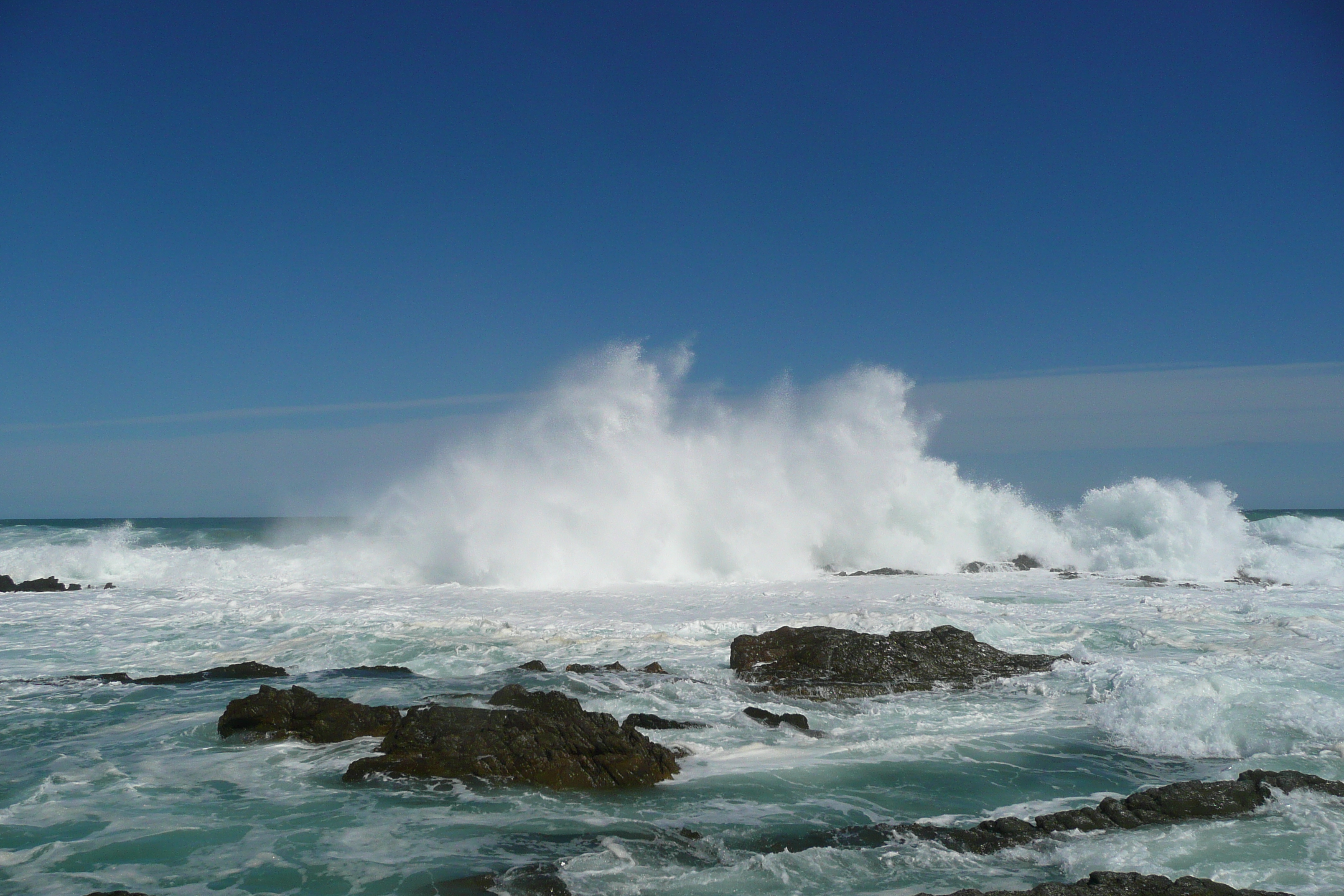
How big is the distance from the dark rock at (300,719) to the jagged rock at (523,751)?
79cm

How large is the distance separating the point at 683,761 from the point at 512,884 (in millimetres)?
2845

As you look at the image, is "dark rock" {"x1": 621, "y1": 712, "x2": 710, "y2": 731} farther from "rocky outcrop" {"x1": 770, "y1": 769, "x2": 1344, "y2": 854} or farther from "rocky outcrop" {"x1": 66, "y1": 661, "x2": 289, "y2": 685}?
"rocky outcrop" {"x1": 66, "y1": 661, "x2": 289, "y2": 685}

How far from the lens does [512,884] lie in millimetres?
5043

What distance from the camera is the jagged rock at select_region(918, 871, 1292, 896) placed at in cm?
450

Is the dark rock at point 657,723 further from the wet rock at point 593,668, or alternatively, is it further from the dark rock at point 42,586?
the dark rock at point 42,586

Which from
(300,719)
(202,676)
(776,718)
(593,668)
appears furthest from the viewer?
(202,676)

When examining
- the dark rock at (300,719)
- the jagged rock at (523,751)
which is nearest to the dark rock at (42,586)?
the dark rock at (300,719)

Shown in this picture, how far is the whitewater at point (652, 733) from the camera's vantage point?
5406mm

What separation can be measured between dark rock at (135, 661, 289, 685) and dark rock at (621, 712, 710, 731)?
19.1 ft

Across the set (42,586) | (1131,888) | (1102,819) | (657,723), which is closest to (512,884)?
(1131,888)

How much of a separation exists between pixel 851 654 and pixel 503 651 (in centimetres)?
533

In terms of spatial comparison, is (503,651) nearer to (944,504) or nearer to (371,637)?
(371,637)

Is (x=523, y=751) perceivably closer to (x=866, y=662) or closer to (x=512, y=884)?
(x=512, y=884)

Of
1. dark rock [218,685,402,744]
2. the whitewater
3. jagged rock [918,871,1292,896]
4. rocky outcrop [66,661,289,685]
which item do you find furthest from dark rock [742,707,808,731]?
rocky outcrop [66,661,289,685]
